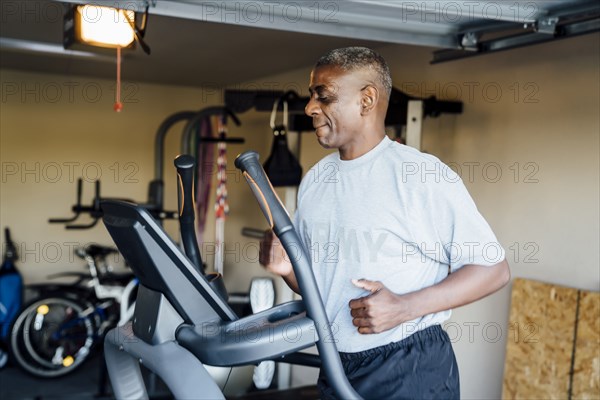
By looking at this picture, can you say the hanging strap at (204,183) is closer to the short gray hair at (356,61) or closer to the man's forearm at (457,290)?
the short gray hair at (356,61)

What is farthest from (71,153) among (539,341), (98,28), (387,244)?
(387,244)

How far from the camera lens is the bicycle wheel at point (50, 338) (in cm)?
510

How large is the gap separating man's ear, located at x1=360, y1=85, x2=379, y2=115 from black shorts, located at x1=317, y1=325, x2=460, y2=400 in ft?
1.80

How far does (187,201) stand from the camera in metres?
1.88

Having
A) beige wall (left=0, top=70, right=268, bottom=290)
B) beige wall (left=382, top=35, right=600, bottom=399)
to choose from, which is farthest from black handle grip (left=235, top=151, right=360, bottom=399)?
beige wall (left=0, top=70, right=268, bottom=290)

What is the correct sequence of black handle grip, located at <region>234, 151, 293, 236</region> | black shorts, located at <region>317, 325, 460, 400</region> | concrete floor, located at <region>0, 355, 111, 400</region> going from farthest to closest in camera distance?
concrete floor, located at <region>0, 355, 111, 400</region> → black shorts, located at <region>317, 325, 460, 400</region> → black handle grip, located at <region>234, 151, 293, 236</region>

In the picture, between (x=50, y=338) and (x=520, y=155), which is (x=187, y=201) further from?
(x=50, y=338)

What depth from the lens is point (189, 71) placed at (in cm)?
560

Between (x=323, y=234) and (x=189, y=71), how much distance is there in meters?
4.15

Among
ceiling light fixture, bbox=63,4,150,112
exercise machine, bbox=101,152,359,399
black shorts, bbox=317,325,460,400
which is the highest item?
ceiling light fixture, bbox=63,4,150,112

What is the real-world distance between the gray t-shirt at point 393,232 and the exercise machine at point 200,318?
205mm

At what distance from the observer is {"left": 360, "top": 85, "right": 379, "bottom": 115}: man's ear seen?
1643 mm

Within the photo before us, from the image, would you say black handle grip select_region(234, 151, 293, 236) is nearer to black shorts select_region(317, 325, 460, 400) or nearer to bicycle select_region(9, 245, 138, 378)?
black shorts select_region(317, 325, 460, 400)

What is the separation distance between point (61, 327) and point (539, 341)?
3.56m
